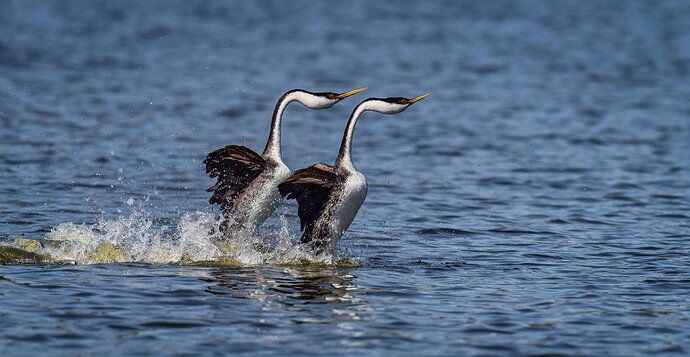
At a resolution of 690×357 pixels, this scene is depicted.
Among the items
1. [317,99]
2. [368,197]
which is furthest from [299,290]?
[368,197]

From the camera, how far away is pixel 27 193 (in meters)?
16.5

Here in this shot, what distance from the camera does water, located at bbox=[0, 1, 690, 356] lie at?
34.3ft

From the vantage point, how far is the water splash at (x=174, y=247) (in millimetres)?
12867

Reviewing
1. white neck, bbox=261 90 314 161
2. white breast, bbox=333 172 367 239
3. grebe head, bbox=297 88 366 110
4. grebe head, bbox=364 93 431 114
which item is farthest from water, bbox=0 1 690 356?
grebe head, bbox=364 93 431 114

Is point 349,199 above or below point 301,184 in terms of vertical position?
below

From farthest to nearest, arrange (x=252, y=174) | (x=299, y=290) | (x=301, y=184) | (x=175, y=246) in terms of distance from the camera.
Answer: (x=252, y=174), (x=175, y=246), (x=301, y=184), (x=299, y=290)

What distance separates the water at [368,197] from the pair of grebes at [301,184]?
273 mm

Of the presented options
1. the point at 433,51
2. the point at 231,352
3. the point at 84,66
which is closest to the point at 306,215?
the point at 231,352

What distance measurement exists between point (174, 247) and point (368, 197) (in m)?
5.08

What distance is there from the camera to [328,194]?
42.6 ft

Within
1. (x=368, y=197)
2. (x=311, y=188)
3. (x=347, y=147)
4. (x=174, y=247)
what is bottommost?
(x=368, y=197)

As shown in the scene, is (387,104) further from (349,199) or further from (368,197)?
(368,197)

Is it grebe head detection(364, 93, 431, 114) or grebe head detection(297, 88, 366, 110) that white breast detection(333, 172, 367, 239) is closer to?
grebe head detection(364, 93, 431, 114)

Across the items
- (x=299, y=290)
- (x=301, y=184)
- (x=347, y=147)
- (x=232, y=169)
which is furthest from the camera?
(x=232, y=169)
